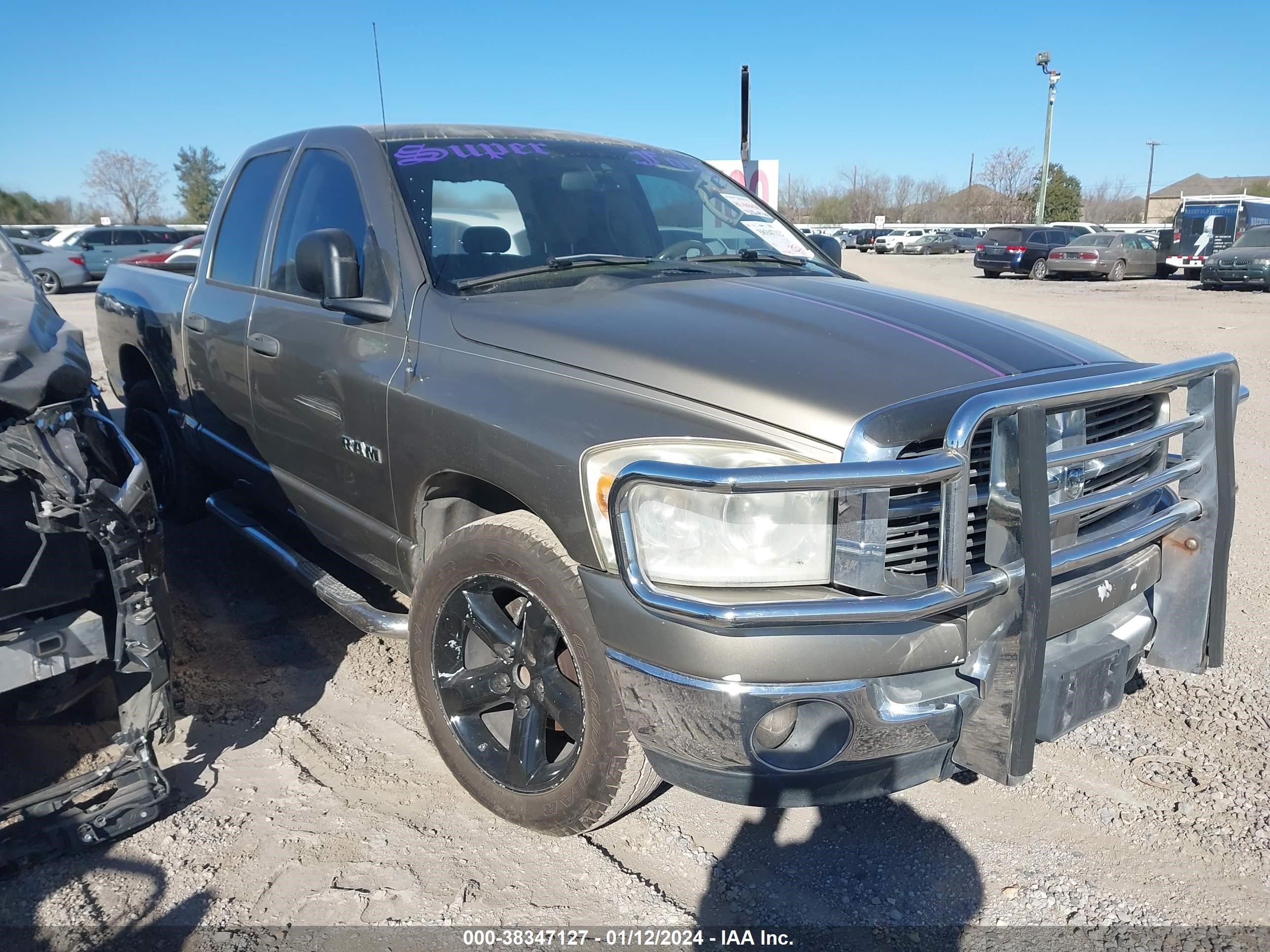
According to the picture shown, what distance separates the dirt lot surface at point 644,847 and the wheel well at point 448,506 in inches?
29.6

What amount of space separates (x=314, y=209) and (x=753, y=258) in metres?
1.68

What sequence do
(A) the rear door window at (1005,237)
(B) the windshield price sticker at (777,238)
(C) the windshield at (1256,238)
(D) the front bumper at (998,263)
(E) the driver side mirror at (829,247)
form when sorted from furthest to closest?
(A) the rear door window at (1005,237) < (D) the front bumper at (998,263) < (C) the windshield at (1256,238) < (E) the driver side mirror at (829,247) < (B) the windshield price sticker at (777,238)

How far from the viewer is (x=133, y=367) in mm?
5422

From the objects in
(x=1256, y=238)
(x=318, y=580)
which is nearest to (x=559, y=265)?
(x=318, y=580)

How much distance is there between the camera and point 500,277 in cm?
299

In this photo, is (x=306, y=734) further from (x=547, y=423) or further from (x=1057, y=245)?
(x=1057, y=245)

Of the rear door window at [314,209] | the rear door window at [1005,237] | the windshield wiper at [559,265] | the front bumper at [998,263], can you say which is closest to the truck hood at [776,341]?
the windshield wiper at [559,265]

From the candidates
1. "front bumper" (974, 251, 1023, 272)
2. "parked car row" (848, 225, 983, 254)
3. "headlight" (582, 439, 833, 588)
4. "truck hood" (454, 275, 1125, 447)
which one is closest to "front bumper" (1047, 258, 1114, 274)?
"front bumper" (974, 251, 1023, 272)

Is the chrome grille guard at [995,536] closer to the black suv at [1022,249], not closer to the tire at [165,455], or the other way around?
the tire at [165,455]

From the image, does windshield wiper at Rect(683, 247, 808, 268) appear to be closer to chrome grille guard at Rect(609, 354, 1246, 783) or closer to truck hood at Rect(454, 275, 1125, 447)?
truck hood at Rect(454, 275, 1125, 447)

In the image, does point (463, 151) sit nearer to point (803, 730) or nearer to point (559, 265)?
point (559, 265)

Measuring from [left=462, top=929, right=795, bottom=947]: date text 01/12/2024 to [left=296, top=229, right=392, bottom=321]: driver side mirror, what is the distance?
5.89ft

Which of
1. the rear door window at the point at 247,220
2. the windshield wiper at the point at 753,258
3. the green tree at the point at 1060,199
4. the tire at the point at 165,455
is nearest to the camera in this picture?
the windshield wiper at the point at 753,258

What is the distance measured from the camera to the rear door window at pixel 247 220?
3.93 metres
